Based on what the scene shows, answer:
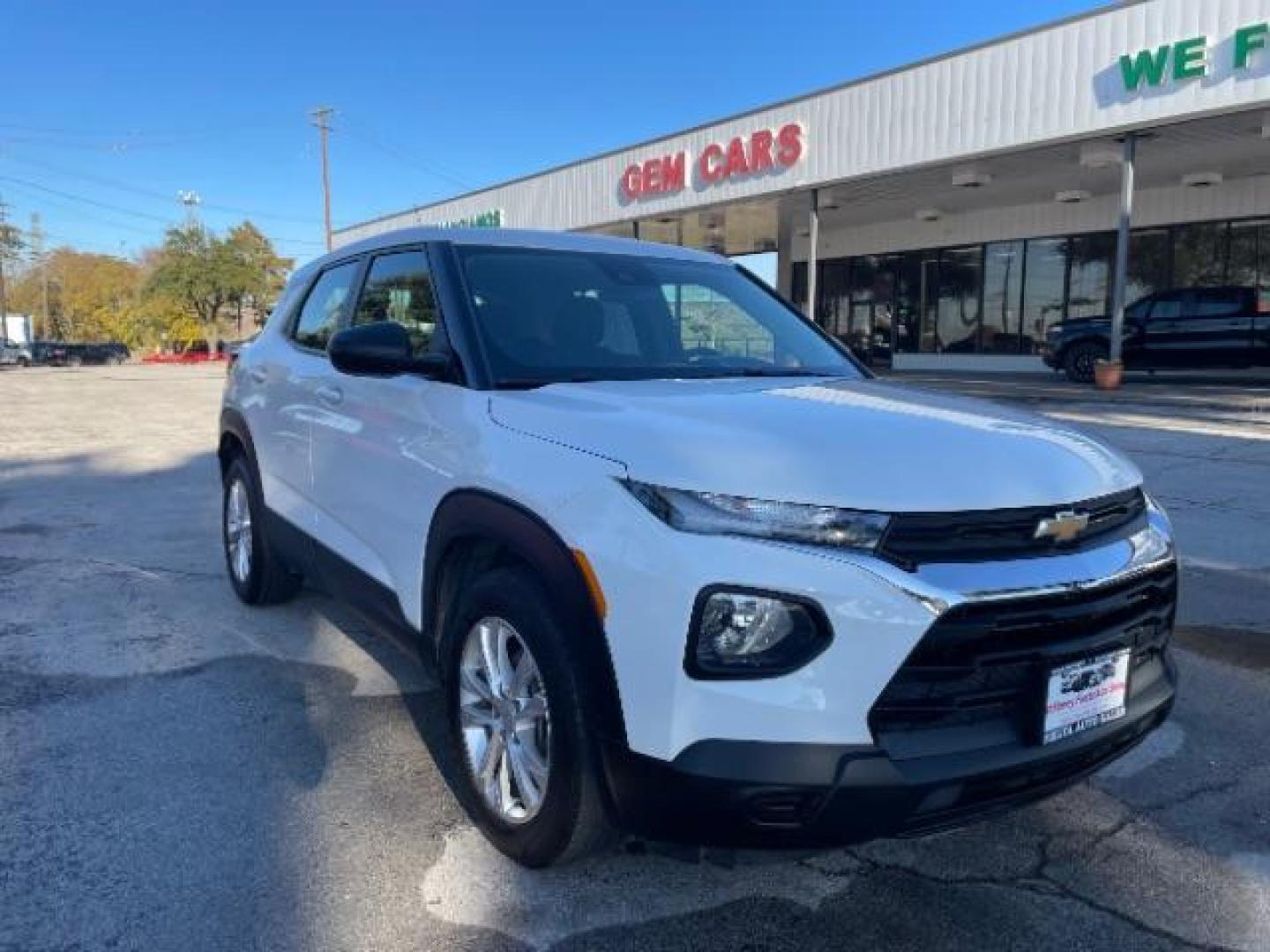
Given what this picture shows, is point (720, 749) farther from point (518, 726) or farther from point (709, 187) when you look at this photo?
point (709, 187)

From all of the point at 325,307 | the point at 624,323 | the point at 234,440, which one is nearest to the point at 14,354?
the point at 234,440

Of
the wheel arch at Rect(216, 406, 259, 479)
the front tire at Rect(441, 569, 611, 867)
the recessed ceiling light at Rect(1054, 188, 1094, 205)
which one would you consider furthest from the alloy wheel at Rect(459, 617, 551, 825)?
the recessed ceiling light at Rect(1054, 188, 1094, 205)

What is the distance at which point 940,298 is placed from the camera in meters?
26.3

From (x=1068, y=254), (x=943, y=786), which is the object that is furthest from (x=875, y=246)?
(x=943, y=786)

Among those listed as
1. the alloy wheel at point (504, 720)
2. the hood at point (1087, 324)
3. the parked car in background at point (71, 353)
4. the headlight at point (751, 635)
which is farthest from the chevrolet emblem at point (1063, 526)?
the parked car in background at point (71, 353)

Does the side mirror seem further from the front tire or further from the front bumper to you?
the front bumper

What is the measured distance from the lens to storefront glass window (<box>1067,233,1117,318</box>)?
72.4 ft

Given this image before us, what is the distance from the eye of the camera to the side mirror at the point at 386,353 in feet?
9.88

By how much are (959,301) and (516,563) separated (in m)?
25.2

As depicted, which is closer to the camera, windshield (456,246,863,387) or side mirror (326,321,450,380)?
side mirror (326,321,450,380)

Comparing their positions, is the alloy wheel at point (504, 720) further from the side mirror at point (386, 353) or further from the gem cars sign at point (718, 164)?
the gem cars sign at point (718, 164)

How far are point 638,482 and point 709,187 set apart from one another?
19.8 meters

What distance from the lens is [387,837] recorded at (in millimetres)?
2896

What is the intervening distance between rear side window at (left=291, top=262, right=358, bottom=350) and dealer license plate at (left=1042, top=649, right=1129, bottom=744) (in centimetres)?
310
